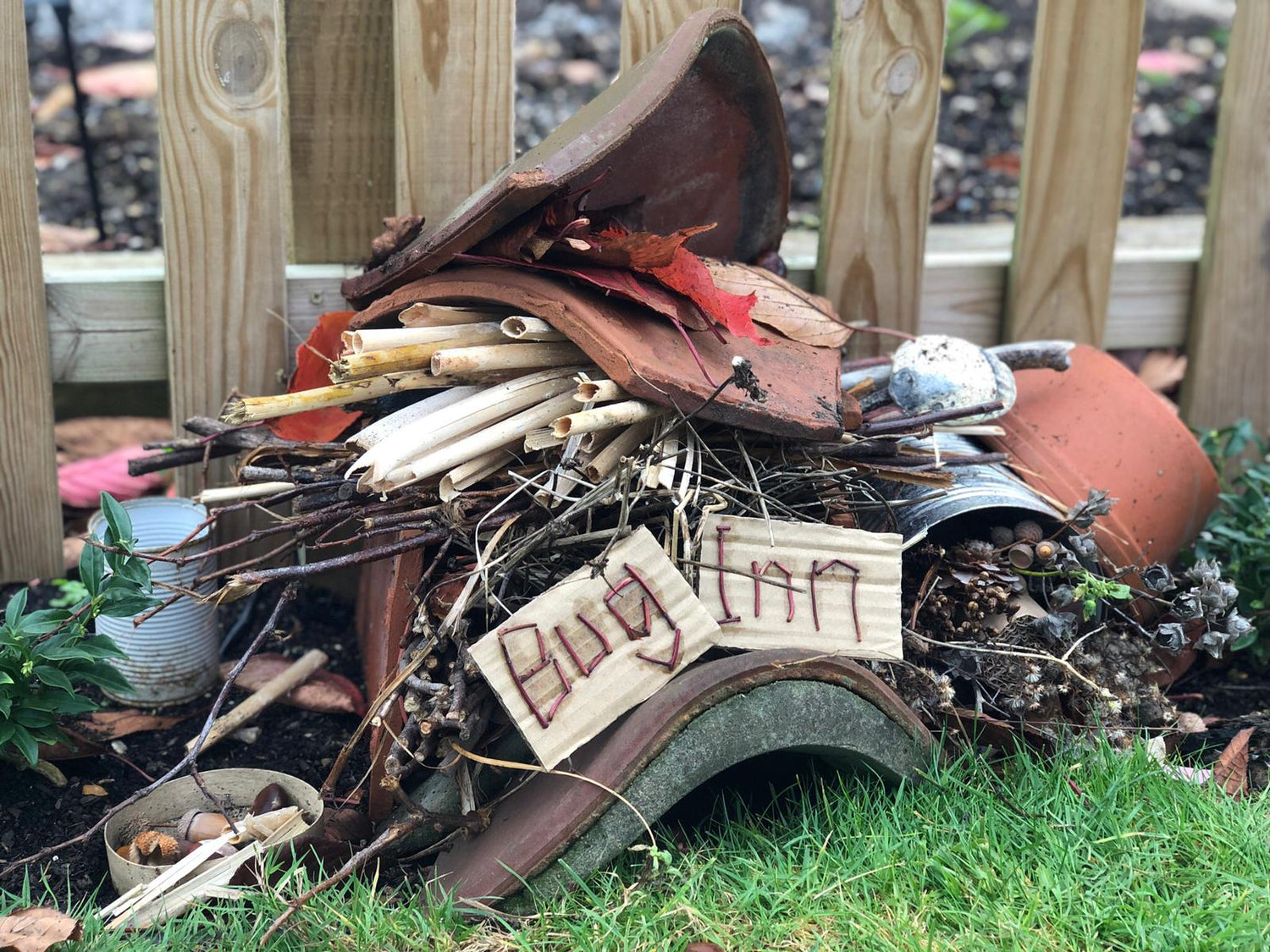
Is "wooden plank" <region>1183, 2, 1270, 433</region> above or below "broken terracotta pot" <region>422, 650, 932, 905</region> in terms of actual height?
above

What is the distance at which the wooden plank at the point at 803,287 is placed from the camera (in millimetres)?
2684

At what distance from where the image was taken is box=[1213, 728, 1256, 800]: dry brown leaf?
7.27 feet

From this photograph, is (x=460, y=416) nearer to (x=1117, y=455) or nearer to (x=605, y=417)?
(x=605, y=417)

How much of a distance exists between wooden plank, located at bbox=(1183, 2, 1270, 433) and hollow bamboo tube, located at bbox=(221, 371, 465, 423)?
2.08 m

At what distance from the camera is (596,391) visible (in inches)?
77.7

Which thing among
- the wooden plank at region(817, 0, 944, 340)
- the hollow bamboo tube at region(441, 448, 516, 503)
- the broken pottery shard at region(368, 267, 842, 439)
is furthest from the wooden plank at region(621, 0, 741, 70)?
the hollow bamboo tube at region(441, 448, 516, 503)

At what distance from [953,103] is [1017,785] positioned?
13.9ft

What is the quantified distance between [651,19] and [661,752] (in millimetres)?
1633

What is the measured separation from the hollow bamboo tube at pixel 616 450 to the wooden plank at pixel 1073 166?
4.54ft

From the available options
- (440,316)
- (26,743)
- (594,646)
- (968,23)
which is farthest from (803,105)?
(26,743)

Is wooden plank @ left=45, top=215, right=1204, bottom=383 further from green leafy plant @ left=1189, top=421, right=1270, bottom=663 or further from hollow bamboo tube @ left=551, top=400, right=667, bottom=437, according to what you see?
hollow bamboo tube @ left=551, top=400, right=667, bottom=437

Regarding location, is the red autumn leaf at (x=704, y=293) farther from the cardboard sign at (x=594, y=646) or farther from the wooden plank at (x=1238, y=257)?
the wooden plank at (x=1238, y=257)

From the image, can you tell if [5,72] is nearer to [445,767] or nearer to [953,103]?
[445,767]

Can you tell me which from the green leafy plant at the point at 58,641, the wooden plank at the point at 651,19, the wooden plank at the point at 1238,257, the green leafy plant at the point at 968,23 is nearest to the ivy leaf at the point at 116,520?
the green leafy plant at the point at 58,641
